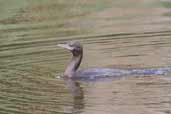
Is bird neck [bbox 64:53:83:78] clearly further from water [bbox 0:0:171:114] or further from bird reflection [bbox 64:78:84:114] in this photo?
water [bbox 0:0:171:114]

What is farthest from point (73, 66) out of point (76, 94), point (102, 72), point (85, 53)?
point (85, 53)

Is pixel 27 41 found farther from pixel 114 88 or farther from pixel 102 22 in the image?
pixel 114 88

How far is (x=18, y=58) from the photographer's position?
21797 millimetres

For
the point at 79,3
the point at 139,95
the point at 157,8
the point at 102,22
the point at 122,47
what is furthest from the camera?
the point at 79,3

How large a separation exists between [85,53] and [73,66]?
2.61m

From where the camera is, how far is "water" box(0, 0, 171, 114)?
659 inches

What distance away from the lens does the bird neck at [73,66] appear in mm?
19734

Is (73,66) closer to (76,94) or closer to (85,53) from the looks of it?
(76,94)

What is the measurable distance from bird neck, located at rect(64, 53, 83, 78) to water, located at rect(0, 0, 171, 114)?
0.34 meters

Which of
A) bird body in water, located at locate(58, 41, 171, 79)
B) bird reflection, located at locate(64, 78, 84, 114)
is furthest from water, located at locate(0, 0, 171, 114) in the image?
bird body in water, located at locate(58, 41, 171, 79)

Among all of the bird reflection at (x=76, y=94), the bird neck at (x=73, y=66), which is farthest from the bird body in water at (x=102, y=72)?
the bird reflection at (x=76, y=94)

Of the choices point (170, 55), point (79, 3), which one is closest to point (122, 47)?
point (170, 55)

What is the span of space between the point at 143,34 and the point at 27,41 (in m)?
3.48

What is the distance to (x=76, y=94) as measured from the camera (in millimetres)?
17875
